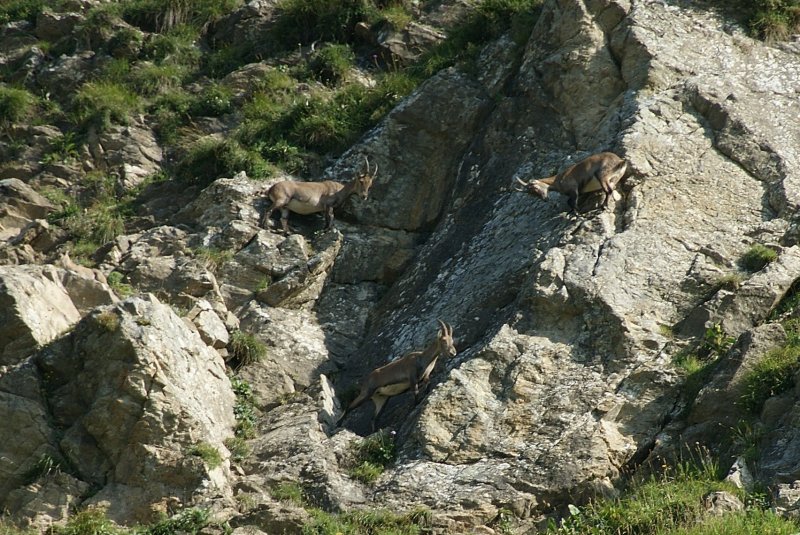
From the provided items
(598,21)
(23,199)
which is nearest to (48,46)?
(23,199)

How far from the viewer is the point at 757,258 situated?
17422 millimetres

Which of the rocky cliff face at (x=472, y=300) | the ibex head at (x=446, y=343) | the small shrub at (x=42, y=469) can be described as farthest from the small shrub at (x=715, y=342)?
the small shrub at (x=42, y=469)

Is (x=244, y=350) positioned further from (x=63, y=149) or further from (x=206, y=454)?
(x=63, y=149)

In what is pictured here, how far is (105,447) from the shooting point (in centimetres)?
1606

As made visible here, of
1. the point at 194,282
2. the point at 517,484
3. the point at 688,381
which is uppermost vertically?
the point at 194,282

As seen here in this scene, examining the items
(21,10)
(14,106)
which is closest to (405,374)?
(14,106)

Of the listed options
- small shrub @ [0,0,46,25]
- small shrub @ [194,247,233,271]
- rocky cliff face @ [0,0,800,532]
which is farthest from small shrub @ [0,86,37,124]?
small shrub @ [194,247,233,271]

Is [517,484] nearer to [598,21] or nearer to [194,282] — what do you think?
[194,282]

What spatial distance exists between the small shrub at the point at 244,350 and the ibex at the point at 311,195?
3170mm

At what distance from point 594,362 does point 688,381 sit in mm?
1389

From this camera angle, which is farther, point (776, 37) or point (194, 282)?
point (776, 37)

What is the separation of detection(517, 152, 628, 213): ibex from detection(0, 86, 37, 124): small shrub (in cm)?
1357

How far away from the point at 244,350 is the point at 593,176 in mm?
6396

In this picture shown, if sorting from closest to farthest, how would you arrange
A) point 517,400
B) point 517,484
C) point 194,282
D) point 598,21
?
point 517,484, point 517,400, point 194,282, point 598,21
